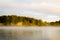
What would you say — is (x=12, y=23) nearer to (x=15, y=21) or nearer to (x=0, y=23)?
(x=15, y=21)

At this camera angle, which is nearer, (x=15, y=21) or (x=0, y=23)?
(x=0, y=23)

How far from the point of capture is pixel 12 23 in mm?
15859

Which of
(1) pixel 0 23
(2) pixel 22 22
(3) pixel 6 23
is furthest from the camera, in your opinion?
(2) pixel 22 22

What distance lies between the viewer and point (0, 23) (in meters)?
13.7

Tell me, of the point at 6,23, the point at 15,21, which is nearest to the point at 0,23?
the point at 6,23

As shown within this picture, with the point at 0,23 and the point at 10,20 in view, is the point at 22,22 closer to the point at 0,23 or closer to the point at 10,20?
the point at 10,20

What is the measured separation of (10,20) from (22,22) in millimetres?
1445

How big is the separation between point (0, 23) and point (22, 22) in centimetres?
323

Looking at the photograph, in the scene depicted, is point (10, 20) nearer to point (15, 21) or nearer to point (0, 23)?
point (15, 21)

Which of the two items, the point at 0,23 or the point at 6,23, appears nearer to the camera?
the point at 0,23

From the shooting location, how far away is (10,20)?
15641 millimetres

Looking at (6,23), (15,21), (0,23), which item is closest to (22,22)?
(15,21)

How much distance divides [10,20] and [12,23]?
44 centimetres

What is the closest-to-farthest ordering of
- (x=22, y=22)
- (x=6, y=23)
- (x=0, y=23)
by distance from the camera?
(x=0, y=23)
(x=6, y=23)
(x=22, y=22)
